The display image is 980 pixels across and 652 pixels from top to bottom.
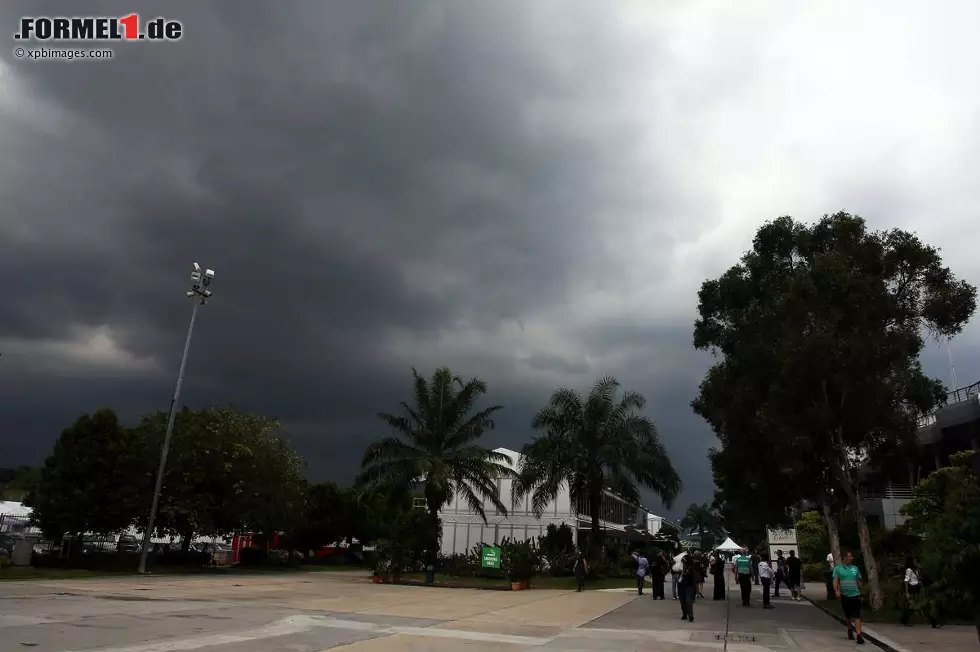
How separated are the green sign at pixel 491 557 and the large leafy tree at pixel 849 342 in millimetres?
12987

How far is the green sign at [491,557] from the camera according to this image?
2931cm

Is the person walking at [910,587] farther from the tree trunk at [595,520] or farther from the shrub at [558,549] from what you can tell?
the tree trunk at [595,520]

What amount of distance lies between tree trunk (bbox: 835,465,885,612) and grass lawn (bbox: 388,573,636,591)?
12.5 metres

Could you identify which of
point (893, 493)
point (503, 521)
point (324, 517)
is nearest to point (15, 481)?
point (324, 517)

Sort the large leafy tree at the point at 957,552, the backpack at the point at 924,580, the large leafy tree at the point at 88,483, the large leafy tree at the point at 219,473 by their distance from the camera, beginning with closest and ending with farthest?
the large leafy tree at the point at 957,552 → the backpack at the point at 924,580 → the large leafy tree at the point at 88,483 → the large leafy tree at the point at 219,473

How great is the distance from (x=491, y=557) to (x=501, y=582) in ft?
3.83

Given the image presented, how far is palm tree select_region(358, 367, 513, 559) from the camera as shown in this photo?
32781 mm

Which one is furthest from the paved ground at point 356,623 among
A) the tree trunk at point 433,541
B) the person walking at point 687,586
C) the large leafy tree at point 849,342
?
the tree trunk at point 433,541

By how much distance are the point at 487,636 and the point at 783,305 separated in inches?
507

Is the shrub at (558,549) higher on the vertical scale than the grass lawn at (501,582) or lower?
higher

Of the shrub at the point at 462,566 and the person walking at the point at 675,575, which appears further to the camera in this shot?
the shrub at the point at 462,566

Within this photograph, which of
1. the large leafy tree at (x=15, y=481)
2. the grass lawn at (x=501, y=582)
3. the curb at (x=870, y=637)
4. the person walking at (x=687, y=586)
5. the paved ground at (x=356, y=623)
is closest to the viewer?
the paved ground at (x=356, y=623)

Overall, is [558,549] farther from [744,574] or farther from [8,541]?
[8,541]

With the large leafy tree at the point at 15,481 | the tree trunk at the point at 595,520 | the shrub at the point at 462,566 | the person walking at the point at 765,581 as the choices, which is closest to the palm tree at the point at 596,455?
the tree trunk at the point at 595,520
